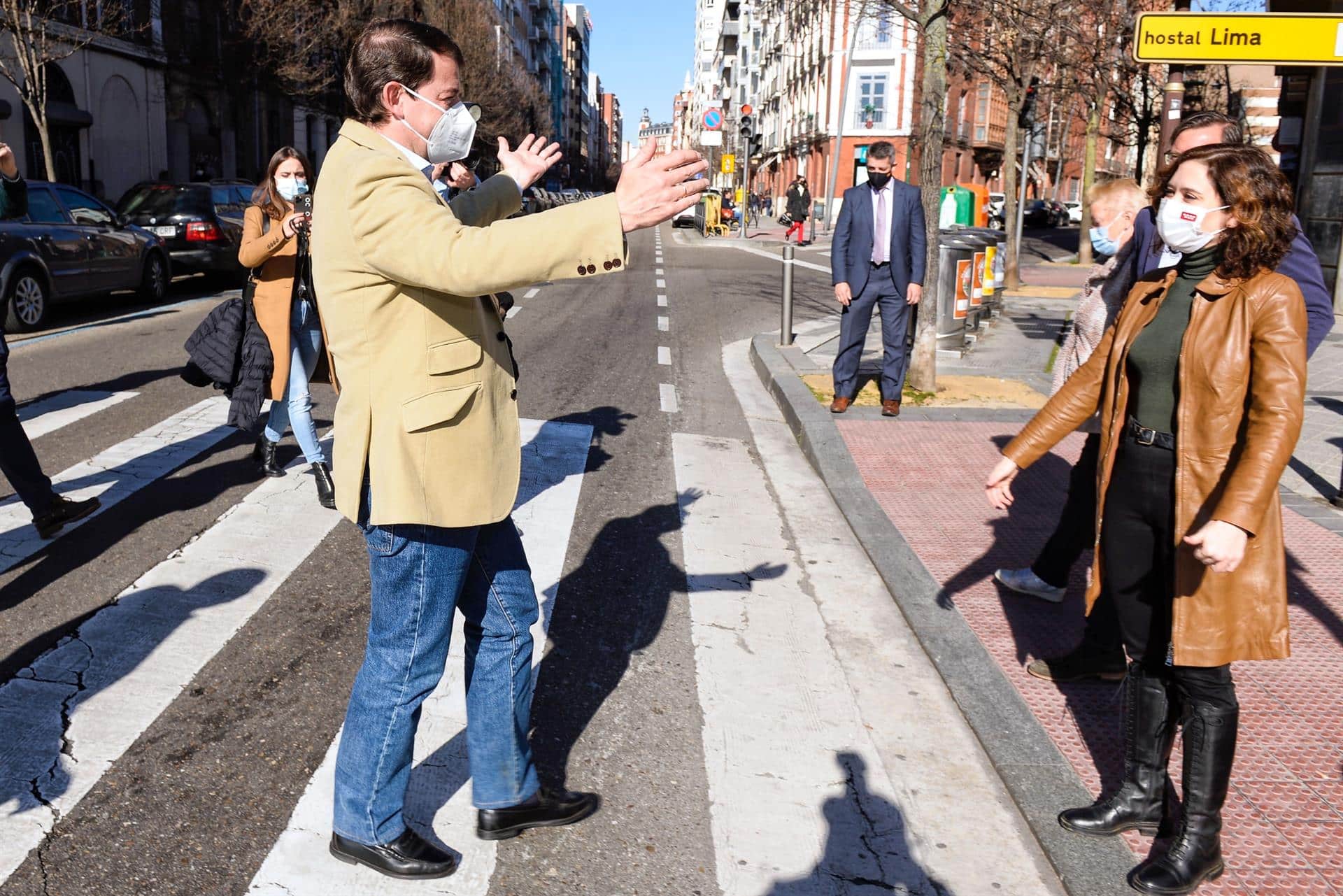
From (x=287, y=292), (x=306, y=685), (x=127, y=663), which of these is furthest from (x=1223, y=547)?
(x=287, y=292)

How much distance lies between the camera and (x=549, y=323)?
1383 cm

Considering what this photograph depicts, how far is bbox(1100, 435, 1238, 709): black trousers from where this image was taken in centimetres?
274

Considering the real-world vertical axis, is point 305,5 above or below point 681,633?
above

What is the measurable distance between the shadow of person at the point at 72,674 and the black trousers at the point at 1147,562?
282 centimetres

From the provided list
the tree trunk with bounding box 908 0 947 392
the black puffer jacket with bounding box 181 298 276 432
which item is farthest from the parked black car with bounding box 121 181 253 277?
the black puffer jacket with bounding box 181 298 276 432

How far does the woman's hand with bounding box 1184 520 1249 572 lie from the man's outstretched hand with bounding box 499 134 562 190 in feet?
5.93

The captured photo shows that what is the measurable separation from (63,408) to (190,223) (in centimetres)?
919

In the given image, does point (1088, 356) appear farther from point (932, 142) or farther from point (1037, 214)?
point (1037, 214)

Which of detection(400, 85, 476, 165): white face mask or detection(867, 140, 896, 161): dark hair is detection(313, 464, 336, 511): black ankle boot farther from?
detection(867, 140, 896, 161): dark hair

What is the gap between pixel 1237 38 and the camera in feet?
23.2

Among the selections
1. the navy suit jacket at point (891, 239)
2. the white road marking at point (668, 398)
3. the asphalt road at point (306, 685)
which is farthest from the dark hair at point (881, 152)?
the white road marking at point (668, 398)

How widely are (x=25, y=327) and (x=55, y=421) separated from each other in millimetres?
4994

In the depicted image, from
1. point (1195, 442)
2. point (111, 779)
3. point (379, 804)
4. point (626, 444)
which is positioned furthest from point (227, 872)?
point (626, 444)

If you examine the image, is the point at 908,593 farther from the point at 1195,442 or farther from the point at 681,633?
the point at 1195,442
